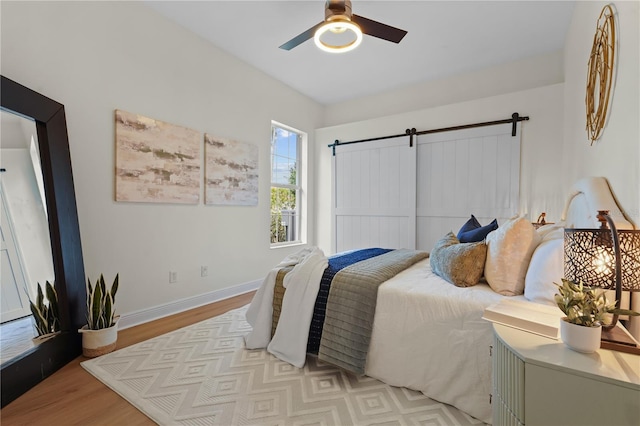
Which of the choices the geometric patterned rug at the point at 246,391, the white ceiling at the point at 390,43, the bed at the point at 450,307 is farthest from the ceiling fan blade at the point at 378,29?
the geometric patterned rug at the point at 246,391

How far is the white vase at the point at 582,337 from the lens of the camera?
0.91m

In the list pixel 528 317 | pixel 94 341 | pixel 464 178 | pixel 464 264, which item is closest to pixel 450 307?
pixel 464 264

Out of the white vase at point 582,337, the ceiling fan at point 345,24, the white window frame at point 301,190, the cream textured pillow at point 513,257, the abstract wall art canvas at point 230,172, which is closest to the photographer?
the white vase at point 582,337

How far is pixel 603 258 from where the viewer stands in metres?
0.99

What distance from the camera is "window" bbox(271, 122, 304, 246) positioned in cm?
437

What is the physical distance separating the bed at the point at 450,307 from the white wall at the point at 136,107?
63.1 inches

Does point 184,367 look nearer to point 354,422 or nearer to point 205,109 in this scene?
point 354,422

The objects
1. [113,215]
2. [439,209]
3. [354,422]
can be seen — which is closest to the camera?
[354,422]

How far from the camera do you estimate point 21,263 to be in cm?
179

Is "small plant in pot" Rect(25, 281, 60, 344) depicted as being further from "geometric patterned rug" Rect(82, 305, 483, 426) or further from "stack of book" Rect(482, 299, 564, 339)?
"stack of book" Rect(482, 299, 564, 339)

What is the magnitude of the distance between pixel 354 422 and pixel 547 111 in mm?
3627

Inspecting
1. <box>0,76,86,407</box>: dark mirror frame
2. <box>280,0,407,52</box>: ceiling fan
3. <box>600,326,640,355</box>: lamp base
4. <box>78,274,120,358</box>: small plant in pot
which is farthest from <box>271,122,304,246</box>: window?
<box>600,326,640,355</box>: lamp base

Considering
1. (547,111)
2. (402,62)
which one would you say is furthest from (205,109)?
(547,111)

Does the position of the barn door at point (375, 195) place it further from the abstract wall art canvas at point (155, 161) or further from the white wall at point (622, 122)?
the abstract wall art canvas at point (155, 161)
